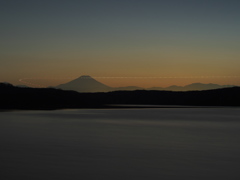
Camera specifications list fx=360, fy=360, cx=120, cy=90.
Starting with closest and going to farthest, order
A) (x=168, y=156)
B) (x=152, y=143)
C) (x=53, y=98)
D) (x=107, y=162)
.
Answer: (x=107, y=162), (x=168, y=156), (x=152, y=143), (x=53, y=98)

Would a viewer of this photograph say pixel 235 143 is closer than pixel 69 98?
Yes

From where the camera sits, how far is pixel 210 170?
1567 cm

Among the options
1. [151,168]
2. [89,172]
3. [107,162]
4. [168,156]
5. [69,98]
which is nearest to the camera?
[89,172]

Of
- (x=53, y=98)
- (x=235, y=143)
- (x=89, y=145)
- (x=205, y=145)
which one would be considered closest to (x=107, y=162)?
(x=89, y=145)

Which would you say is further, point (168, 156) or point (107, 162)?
point (168, 156)

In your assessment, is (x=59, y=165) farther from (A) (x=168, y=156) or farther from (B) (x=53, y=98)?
(B) (x=53, y=98)

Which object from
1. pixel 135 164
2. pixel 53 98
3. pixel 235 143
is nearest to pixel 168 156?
pixel 135 164

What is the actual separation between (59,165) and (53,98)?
14795 centimetres

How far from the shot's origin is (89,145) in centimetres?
2353

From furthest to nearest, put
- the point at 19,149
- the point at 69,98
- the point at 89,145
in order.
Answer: the point at 69,98, the point at 89,145, the point at 19,149

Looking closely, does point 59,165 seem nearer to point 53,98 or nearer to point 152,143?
point 152,143

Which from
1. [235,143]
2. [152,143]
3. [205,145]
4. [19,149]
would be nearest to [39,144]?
[19,149]

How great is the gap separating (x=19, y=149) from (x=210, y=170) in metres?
11.5

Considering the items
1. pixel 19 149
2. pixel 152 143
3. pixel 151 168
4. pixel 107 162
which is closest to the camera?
pixel 151 168
